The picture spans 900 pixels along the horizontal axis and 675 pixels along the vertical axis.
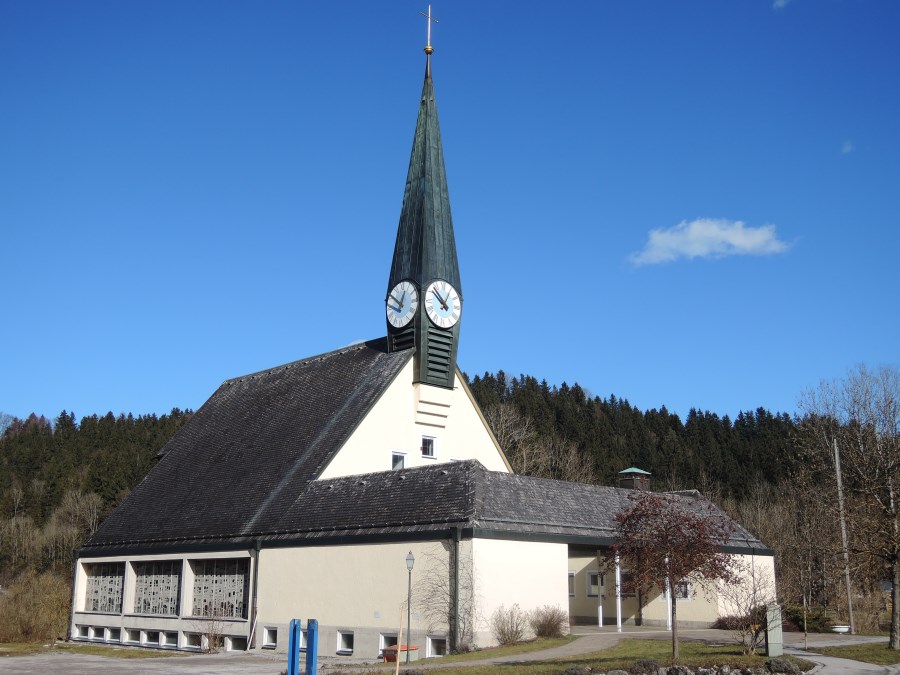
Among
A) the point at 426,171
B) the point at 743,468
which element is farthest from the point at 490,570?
the point at 743,468

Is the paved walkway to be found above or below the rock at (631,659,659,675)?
below

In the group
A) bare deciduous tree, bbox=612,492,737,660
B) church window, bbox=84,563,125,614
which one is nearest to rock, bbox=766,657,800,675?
bare deciduous tree, bbox=612,492,737,660

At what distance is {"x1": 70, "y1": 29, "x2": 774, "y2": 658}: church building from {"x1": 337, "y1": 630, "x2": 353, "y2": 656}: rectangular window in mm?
48

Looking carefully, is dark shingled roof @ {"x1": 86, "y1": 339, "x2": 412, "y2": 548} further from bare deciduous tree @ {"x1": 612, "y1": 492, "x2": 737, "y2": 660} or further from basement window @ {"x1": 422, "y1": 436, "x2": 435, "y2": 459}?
bare deciduous tree @ {"x1": 612, "y1": 492, "x2": 737, "y2": 660}

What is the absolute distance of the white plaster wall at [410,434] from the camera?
31016 millimetres

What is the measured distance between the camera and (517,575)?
24047 millimetres

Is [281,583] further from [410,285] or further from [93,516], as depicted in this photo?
[93,516]

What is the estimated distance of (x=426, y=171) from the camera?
36188 mm

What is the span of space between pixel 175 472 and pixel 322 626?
15.2 metres

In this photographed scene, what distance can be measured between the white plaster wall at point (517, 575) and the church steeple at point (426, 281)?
1003 cm

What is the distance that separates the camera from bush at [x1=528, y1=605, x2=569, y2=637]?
2408 centimetres

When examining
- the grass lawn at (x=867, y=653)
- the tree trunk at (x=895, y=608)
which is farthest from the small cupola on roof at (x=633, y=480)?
the tree trunk at (x=895, y=608)

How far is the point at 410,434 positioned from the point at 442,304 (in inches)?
196

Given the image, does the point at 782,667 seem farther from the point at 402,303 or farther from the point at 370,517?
the point at 402,303
